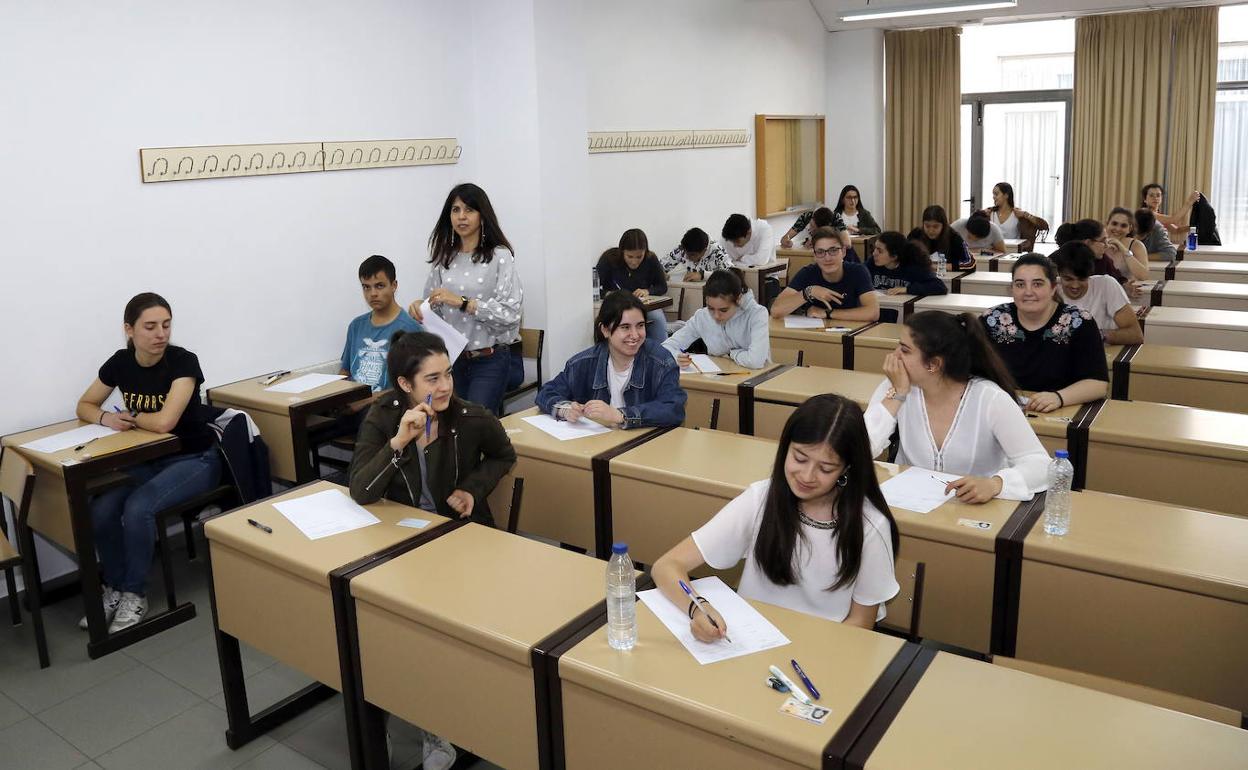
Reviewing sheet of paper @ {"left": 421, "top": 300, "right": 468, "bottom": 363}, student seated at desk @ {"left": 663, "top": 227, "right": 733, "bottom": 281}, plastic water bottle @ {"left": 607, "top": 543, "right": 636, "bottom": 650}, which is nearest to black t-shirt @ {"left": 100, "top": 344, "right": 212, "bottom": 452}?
sheet of paper @ {"left": 421, "top": 300, "right": 468, "bottom": 363}

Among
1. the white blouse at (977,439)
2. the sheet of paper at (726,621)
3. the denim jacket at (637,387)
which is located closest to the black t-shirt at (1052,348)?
the white blouse at (977,439)

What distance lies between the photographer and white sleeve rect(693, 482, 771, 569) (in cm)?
240

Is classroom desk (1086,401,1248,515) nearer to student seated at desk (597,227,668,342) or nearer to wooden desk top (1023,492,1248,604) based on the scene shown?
wooden desk top (1023,492,1248,604)

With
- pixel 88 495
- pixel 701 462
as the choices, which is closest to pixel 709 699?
pixel 701 462

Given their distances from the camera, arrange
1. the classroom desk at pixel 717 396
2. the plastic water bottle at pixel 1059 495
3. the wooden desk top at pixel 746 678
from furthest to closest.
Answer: the classroom desk at pixel 717 396
the plastic water bottle at pixel 1059 495
the wooden desk top at pixel 746 678

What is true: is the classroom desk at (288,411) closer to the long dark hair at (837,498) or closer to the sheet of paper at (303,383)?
the sheet of paper at (303,383)

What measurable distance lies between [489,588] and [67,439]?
241 centimetres

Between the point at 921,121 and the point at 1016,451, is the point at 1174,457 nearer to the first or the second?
the point at 1016,451

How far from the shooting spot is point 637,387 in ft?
12.9

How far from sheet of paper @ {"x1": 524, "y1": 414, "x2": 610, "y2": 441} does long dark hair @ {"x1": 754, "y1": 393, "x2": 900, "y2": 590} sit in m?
1.42

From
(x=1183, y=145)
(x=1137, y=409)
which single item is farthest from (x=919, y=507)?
(x=1183, y=145)

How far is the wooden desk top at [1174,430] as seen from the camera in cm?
320

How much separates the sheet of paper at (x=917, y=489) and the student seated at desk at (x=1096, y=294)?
83.0 inches

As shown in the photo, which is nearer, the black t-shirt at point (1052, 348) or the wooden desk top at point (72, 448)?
the wooden desk top at point (72, 448)
